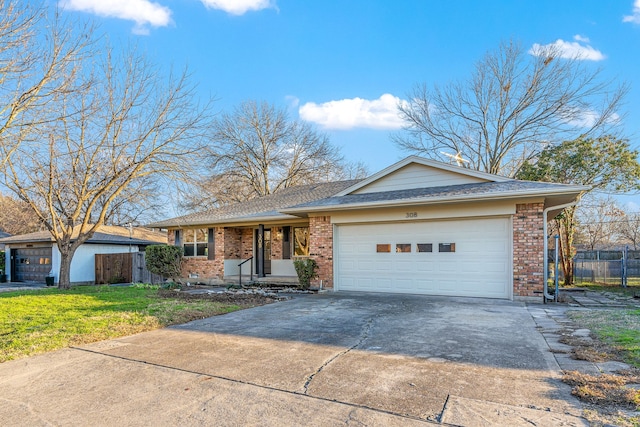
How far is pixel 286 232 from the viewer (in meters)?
15.0

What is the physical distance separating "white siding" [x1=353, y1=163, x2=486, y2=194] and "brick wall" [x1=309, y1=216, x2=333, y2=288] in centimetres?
144

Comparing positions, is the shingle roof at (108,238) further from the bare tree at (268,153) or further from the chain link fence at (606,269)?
the chain link fence at (606,269)

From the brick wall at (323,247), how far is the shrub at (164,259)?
6.12 metres

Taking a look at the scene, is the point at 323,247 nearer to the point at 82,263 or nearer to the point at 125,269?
the point at 125,269

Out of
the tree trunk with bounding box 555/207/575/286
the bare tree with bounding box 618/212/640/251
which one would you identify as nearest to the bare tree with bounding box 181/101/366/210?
the tree trunk with bounding box 555/207/575/286

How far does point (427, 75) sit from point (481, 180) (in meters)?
13.7

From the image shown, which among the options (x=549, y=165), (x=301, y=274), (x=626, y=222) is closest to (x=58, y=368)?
(x=301, y=274)

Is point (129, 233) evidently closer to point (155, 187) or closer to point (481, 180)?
point (155, 187)

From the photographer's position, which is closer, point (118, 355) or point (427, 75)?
point (118, 355)

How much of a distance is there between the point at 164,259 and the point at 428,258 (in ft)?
32.4

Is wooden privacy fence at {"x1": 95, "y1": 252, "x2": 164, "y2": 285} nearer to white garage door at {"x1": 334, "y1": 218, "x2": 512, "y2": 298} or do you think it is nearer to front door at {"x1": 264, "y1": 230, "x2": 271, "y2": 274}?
front door at {"x1": 264, "y1": 230, "x2": 271, "y2": 274}

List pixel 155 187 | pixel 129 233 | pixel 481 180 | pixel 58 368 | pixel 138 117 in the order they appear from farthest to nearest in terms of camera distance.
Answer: pixel 129 233 → pixel 155 187 → pixel 138 117 → pixel 481 180 → pixel 58 368

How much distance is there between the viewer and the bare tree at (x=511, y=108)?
19234mm

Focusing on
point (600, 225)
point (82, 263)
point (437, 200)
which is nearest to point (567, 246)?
point (437, 200)
